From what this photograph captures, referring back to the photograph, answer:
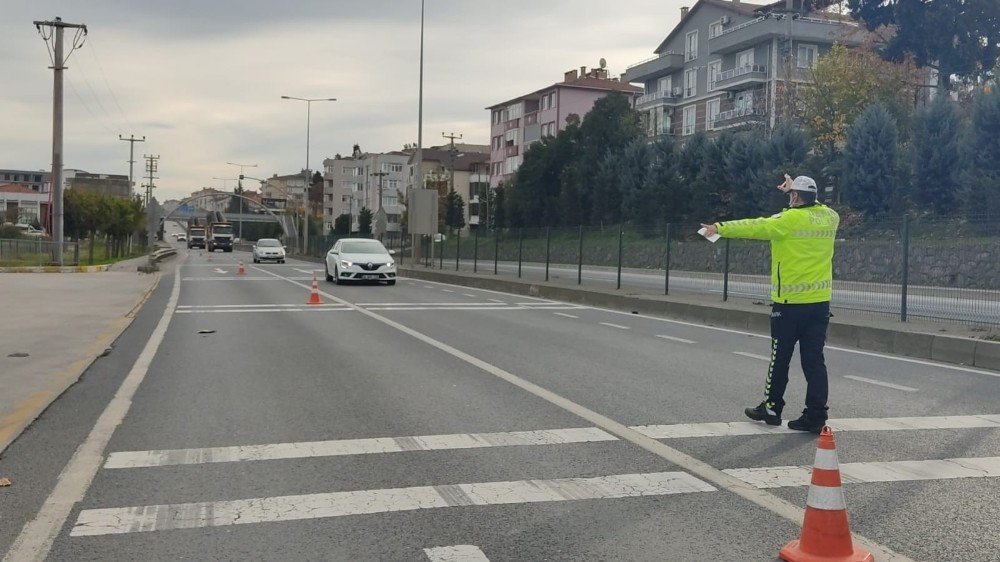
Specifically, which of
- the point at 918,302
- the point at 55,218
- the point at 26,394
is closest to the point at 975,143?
the point at 918,302

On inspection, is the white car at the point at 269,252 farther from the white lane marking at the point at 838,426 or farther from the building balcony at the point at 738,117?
the white lane marking at the point at 838,426

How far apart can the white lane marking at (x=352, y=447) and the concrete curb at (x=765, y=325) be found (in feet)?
22.2

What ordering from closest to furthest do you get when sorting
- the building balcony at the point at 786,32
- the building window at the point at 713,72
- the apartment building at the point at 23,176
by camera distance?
the building balcony at the point at 786,32, the building window at the point at 713,72, the apartment building at the point at 23,176

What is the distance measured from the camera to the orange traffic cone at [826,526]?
3.92m

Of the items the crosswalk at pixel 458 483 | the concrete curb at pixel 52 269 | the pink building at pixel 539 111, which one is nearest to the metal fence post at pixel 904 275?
the crosswalk at pixel 458 483

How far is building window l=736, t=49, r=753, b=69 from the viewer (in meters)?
58.4

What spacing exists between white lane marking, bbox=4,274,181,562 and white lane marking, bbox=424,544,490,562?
165 centimetres

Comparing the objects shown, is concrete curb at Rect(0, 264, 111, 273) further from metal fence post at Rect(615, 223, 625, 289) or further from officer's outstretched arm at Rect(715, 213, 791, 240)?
officer's outstretched arm at Rect(715, 213, 791, 240)

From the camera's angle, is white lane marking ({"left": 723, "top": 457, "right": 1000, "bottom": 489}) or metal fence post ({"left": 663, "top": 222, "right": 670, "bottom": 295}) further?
metal fence post ({"left": 663, "top": 222, "right": 670, "bottom": 295})

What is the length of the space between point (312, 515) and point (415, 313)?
42.2 ft

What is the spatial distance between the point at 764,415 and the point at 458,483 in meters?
2.85

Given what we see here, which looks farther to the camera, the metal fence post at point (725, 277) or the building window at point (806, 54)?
the building window at point (806, 54)

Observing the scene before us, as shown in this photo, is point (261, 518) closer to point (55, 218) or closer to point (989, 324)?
point (989, 324)

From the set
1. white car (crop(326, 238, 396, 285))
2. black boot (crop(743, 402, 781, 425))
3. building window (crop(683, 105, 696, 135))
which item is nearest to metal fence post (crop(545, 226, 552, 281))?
white car (crop(326, 238, 396, 285))
